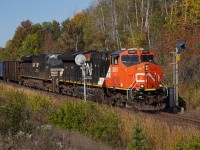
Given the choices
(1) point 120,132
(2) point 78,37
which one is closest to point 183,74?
(1) point 120,132

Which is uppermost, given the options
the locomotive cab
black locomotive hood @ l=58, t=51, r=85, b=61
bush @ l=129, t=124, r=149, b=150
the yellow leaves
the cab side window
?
the yellow leaves

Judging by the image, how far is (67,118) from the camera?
1298 centimetres

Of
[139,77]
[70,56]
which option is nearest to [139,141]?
[139,77]

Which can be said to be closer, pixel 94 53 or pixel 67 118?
pixel 67 118

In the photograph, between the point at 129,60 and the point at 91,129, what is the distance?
25.2 ft

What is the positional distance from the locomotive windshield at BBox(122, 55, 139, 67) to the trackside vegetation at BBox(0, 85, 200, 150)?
18.1 feet

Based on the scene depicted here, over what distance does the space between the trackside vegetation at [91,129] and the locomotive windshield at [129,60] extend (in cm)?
552

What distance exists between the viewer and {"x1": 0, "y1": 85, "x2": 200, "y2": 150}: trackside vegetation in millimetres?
8422

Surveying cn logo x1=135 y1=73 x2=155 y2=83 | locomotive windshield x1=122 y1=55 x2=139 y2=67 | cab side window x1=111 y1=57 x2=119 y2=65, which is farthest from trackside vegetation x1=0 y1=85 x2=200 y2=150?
cab side window x1=111 y1=57 x2=119 y2=65

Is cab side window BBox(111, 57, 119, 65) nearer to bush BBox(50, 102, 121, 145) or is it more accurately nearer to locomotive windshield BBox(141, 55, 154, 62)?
locomotive windshield BBox(141, 55, 154, 62)

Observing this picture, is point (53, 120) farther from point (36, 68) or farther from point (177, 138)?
point (36, 68)

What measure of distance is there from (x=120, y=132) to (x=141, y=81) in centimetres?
764

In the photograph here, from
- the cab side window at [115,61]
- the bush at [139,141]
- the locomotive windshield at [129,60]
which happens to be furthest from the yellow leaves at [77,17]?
the bush at [139,141]

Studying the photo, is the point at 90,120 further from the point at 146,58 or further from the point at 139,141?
the point at 146,58
